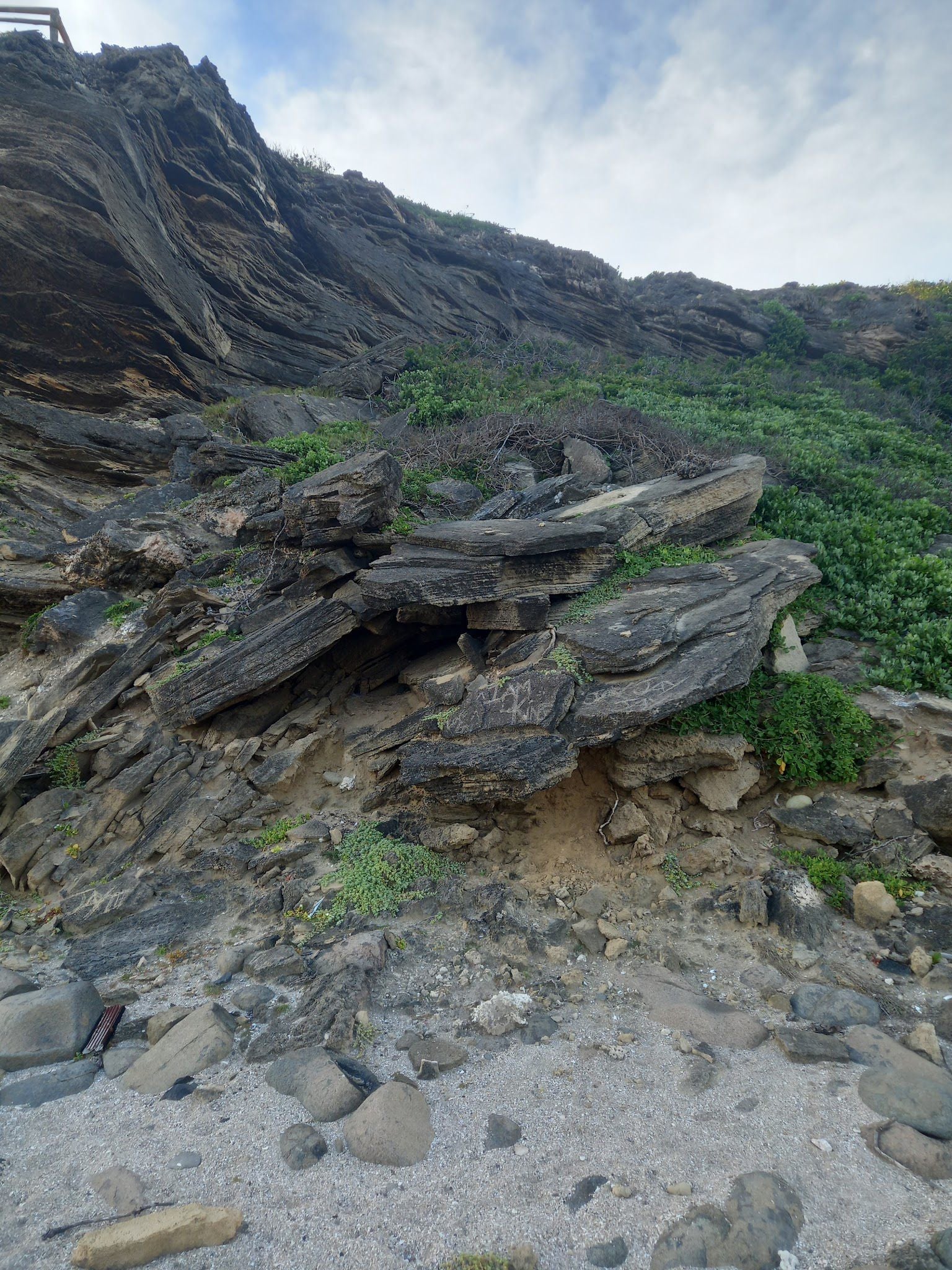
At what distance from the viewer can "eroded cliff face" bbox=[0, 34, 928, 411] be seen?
1596cm

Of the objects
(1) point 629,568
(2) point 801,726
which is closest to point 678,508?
(1) point 629,568

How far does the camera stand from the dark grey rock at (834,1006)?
5.15 m

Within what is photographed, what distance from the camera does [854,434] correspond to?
16.7 metres

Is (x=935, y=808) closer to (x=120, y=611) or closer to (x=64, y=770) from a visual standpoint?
(x=64, y=770)

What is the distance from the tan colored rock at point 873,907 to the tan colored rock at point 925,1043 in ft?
4.21

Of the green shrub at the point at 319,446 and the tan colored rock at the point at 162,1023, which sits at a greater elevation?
the green shrub at the point at 319,446

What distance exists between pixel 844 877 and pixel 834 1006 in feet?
5.48

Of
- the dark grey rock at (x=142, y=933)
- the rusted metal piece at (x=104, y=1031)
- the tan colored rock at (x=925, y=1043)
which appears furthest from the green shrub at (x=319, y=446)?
the tan colored rock at (x=925, y=1043)

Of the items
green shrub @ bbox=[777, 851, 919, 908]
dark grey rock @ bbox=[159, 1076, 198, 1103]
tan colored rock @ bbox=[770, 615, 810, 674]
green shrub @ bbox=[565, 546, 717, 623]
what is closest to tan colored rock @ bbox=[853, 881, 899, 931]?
green shrub @ bbox=[777, 851, 919, 908]

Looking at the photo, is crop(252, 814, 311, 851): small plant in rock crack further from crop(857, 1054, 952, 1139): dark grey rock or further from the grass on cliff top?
the grass on cliff top

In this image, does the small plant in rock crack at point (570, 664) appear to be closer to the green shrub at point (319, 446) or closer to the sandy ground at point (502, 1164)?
the sandy ground at point (502, 1164)

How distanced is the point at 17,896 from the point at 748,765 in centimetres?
952

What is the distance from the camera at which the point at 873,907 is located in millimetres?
6105

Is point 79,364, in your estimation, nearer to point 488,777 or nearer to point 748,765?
point 488,777
